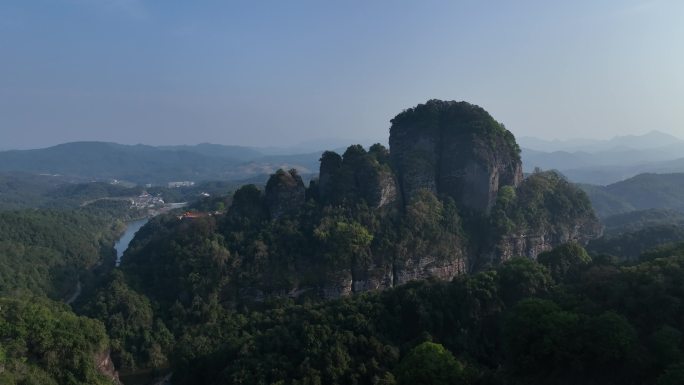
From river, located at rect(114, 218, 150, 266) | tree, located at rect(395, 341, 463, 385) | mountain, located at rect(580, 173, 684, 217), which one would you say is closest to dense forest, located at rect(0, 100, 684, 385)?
tree, located at rect(395, 341, 463, 385)

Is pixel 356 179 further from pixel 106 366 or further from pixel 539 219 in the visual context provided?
pixel 106 366

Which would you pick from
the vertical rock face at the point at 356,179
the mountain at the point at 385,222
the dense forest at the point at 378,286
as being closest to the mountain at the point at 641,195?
the dense forest at the point at 378,286

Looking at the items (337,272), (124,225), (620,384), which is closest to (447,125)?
(337,272)

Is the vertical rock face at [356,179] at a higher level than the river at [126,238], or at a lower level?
higher

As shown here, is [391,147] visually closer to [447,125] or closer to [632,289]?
[447,125]

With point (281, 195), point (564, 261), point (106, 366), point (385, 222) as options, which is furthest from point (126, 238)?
point (564, 261)

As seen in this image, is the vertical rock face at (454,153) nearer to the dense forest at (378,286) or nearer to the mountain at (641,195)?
the dense forest at (378,286)
